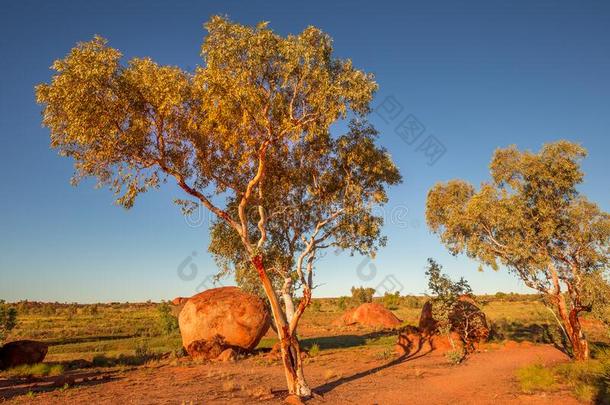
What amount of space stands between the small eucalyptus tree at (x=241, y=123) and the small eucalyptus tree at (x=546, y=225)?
8535mm

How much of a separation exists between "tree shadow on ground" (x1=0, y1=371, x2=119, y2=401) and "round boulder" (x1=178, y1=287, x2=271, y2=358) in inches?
254

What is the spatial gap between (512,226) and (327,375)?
12545 millimetres

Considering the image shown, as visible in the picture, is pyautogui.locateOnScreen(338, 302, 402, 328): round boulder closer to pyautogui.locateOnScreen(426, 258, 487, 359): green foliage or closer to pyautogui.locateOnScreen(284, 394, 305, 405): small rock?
pyautogui.locateOnScreen(426, 258, 487, 359): green foliage

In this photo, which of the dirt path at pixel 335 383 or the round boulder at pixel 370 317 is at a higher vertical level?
the round boulder at pixel 370 317

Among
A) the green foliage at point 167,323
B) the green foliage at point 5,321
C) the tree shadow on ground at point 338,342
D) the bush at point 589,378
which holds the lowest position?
the bush at point 589,378

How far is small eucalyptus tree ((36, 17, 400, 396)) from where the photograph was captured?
1470 cm

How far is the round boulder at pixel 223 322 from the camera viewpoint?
27.3m

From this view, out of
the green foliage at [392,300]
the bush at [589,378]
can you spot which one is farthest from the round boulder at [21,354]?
the green foliage at [392,300]

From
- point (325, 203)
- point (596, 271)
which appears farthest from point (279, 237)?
point (596, 271)

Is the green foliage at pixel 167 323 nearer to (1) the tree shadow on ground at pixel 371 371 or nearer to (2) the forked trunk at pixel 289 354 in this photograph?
(1) the tree shadow on ground at pixel 371 371

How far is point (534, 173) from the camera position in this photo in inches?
890

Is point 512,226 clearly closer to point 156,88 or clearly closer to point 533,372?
point 533,372

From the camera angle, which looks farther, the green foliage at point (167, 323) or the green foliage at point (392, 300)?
the green foliage at point (392, 300)

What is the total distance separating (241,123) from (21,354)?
822 inches
